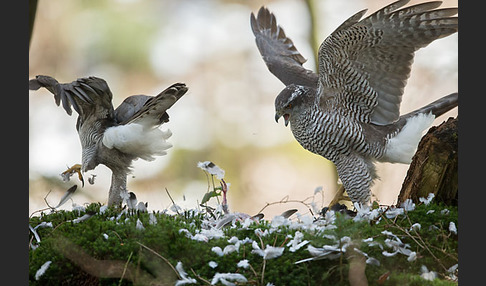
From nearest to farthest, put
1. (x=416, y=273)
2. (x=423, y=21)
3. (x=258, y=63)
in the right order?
(x=416, y=273) < (x=423, y=21) < (x=258, y=63)

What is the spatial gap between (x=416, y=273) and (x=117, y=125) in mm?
1130

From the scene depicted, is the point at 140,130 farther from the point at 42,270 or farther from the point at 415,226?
the point at 415,226

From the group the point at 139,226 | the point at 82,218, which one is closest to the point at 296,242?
the point at 139,226

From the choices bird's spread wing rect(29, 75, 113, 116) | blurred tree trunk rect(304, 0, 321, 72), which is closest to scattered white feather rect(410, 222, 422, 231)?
blurred tree trunk rect(304, 0, 321, 72)

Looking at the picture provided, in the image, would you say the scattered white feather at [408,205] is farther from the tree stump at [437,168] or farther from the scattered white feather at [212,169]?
the scattered white feather at [212,169]

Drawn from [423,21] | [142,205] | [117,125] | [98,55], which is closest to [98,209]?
[142,205]

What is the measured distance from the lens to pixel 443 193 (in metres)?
1.46

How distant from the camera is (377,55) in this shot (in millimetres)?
1812

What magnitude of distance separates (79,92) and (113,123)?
19 cm

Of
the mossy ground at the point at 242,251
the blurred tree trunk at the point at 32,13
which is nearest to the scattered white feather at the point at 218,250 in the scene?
the mossy ground at the point at 242,251

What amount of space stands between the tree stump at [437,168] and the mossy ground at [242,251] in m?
0.06

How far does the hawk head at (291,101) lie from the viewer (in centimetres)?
186

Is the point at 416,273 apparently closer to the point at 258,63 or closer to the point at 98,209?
the point at 98,209

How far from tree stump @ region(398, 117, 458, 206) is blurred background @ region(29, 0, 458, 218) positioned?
214 millimetres
